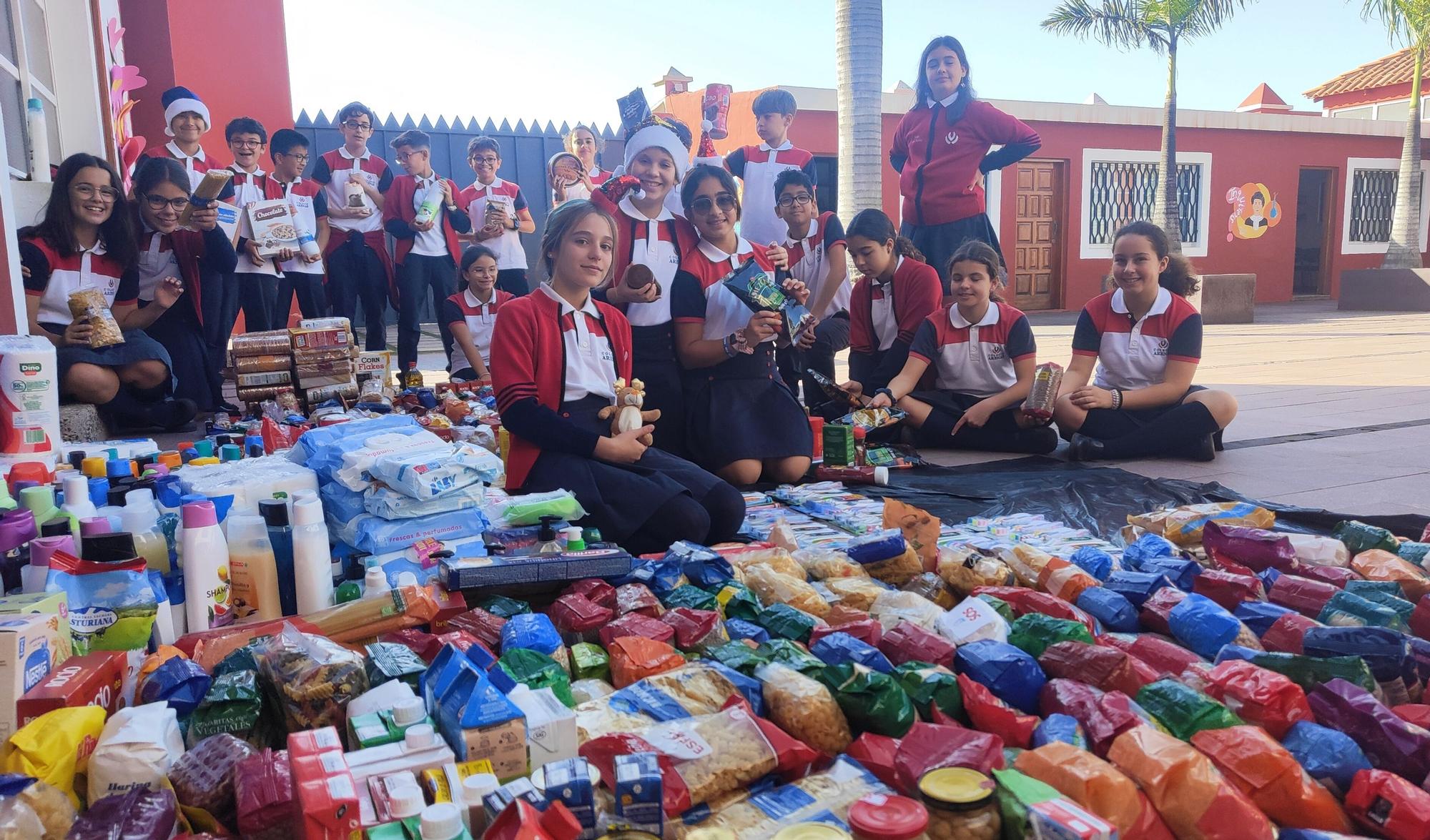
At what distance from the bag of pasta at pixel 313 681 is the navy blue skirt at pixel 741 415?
9.10ft

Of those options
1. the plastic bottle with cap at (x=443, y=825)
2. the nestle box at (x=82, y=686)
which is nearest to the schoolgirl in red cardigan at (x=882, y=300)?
the nestle box at (x=82, y=686)

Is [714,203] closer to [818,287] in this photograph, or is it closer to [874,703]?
[818,287]

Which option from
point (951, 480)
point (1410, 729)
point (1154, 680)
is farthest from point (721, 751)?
point (951, 480)

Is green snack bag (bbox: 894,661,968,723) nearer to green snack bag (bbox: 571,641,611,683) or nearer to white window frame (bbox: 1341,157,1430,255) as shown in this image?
green snack bag (bbox: 571,641,611,683)

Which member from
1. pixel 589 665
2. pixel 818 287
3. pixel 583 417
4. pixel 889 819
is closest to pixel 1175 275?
pixel 818 287

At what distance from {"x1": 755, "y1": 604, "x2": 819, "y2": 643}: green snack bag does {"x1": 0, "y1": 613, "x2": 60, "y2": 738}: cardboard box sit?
146 cm

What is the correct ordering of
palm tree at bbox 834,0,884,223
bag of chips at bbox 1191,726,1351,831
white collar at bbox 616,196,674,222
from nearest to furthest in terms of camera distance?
1. bag of chips at bbox 1191,726,1351,831
2. white collar at bbox 616,196,674,222
3. palm tree at bbox 834,0,884,223

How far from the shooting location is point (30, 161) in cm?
588

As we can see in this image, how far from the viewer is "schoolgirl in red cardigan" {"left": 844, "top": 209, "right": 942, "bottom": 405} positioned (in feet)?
18.3

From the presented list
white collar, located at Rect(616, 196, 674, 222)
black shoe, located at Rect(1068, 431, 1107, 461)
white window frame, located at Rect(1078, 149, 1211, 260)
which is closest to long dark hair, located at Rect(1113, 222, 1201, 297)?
black shoe, located at Rect(1068, 431, 1107, 461)

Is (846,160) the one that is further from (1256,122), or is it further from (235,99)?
(1256,122)

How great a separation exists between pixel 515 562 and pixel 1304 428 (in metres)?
5.04

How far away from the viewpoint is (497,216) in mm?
7742

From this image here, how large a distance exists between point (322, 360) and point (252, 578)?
3.92 metres
